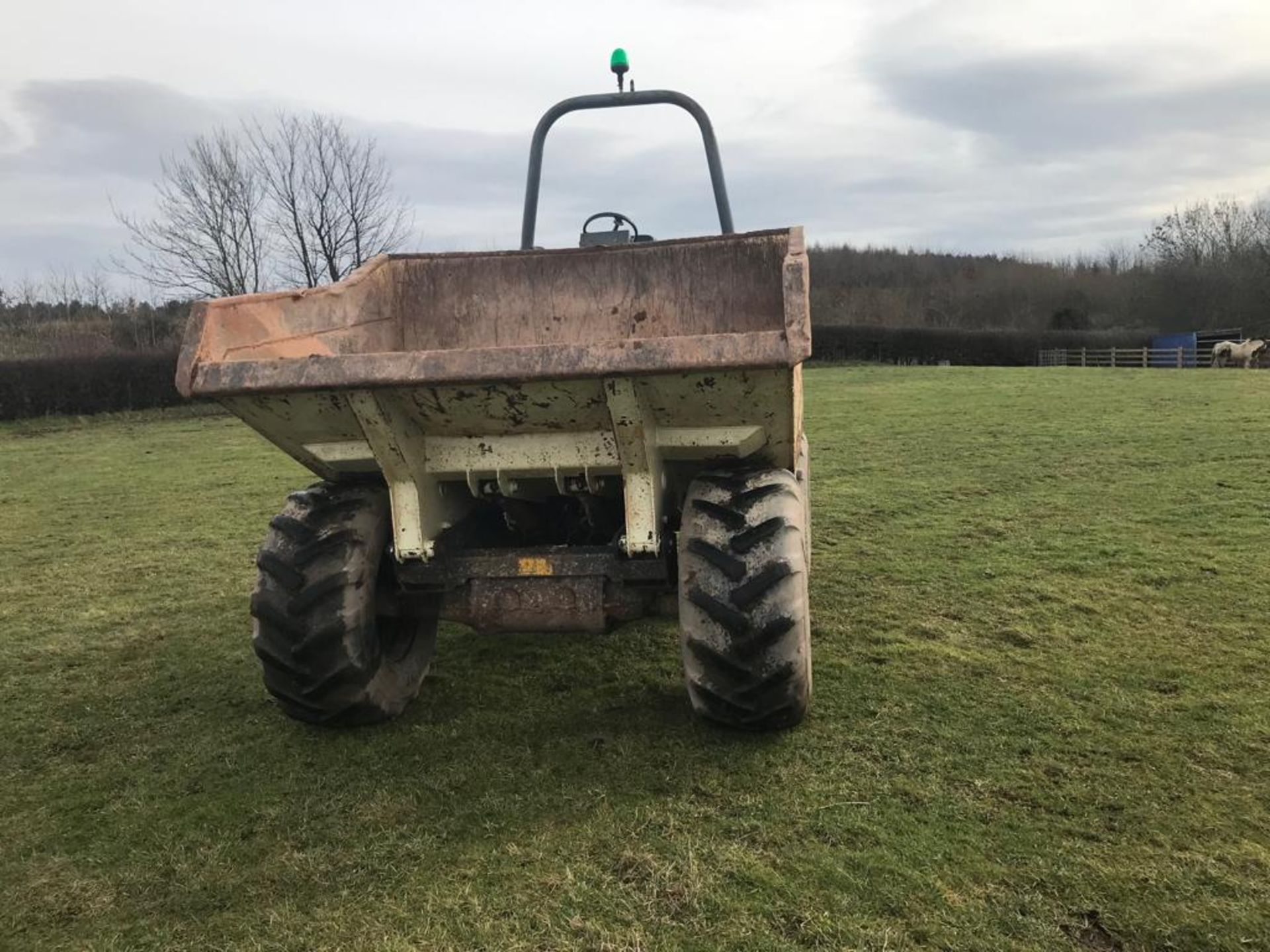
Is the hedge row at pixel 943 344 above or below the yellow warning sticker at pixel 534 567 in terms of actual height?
above

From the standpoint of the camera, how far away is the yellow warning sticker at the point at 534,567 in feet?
10.6

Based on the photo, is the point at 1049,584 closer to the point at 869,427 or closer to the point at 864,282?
the point at 869,427

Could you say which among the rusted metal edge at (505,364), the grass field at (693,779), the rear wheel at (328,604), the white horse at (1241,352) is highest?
the white horse at (1241,352)

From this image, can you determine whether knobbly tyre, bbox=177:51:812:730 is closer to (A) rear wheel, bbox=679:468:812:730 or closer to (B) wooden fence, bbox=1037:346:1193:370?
(A) rear wheel, bbox=679:468:812:730

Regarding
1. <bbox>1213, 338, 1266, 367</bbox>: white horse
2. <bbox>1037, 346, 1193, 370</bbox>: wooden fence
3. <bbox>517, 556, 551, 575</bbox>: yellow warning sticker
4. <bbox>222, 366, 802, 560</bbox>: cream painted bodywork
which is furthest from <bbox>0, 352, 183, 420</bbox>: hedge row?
<bbox>1037, 346, 1193, 370</bbox>: wooden fence

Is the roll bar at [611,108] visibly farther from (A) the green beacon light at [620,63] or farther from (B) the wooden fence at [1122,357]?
(B) the wooden fence at [1122,357]

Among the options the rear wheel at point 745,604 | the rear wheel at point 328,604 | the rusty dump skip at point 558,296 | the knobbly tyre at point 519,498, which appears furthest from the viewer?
the rusty dump skip at point 558,296

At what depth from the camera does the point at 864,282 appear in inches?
2783

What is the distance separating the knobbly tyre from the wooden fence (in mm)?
37156

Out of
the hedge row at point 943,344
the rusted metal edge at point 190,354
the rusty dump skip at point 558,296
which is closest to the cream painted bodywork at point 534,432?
the rusted metal edge at point 190,354

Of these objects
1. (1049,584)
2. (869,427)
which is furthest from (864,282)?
(1049,584)

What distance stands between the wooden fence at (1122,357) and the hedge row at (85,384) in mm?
30346

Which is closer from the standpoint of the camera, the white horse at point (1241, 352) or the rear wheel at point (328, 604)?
the rear wheel at point (328, 604)

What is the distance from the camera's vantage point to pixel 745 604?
9.45 feet
